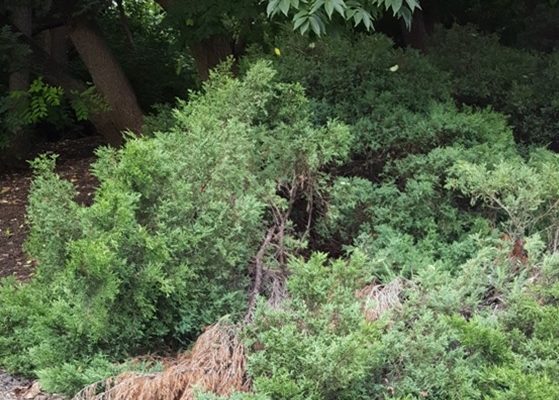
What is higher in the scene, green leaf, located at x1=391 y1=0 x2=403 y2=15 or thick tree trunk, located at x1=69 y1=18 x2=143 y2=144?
thick tree trunk, located at x1=69 y1=18 x2=143 y2=144

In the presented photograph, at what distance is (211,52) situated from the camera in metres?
7.10

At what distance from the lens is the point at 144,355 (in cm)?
349

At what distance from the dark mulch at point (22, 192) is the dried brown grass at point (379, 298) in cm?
291

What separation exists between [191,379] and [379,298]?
1.03 m

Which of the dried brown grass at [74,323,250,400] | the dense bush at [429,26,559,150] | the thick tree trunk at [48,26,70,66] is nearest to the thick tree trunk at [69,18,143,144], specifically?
the thick tree trunk at [48,26,70,66]

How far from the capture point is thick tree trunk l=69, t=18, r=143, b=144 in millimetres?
7504

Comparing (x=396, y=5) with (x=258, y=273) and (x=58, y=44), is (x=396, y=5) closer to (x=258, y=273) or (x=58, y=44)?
(x=258, y=273)

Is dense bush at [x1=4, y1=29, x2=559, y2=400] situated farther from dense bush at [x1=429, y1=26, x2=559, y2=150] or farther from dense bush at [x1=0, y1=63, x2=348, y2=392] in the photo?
dense bush at [x1=429, y1=26, x2=559, y2=150]

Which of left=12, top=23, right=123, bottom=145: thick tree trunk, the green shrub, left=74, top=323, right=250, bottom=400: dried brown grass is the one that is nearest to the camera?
the green shrub

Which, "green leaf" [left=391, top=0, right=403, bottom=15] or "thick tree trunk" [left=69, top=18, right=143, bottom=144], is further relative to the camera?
"thick tree trunk" [left=69, top=18, right=143, bottom=144]

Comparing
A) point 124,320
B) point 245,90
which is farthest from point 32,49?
point 124,320

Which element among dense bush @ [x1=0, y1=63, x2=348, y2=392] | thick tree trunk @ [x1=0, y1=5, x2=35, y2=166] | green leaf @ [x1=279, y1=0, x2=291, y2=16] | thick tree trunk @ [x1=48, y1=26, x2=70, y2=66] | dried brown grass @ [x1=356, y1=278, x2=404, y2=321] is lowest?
dried brown grass @ [x1=356, y1=278, x2=404, y2=321]

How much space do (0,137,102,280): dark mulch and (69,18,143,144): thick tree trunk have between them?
611 millimetres

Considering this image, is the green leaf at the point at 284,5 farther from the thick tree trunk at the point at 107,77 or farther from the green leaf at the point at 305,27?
the thick tree trunk at the point at 107,77
